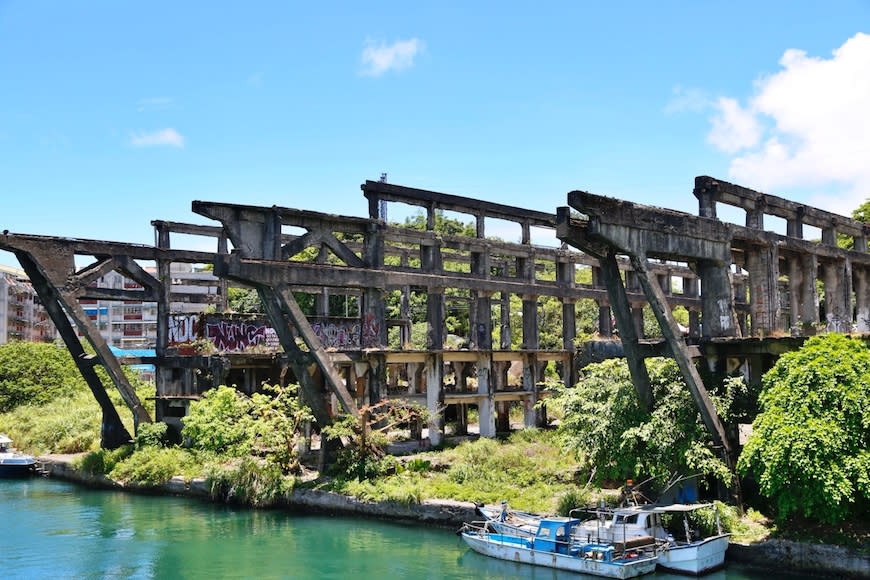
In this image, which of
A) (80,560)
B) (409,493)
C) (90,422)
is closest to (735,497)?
(409,493)

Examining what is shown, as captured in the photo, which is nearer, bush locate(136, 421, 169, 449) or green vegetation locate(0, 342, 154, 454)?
bush locate(136, 421, 169, 449)

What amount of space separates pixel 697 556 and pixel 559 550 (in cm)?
290

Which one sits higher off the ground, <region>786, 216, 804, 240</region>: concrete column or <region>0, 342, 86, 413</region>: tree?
<region>786, 216, 804, 240</region>: concrete column

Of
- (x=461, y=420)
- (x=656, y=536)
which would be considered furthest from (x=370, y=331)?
(x=656, y=536)

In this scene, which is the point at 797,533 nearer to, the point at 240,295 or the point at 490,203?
the point at 490,203

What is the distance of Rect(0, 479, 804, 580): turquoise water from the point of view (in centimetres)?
1803

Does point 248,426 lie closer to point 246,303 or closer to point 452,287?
point 452,287

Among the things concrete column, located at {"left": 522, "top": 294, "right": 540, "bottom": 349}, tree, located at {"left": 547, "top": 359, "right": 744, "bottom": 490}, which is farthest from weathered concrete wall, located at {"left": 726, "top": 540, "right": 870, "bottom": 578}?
concrete column, located at {"left": 522, "top": 294, "right": 540, "bottom": 349}

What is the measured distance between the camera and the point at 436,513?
2133 centimetres

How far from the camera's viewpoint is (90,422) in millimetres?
33281

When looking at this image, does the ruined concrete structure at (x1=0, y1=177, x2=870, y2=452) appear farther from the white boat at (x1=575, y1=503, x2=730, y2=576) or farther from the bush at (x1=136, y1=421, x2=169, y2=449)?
the white boat at (x1=575, y1=503, x2=730, y2=576)

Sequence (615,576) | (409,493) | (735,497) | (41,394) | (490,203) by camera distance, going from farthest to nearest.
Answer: (41,394) < (490,203) < (409,493) < (735,497) < (615,576)

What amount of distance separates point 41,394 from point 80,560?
23375mm

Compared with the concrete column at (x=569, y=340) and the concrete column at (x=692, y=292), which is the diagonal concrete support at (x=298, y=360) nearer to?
the concrete column at (x=569, y=340)
